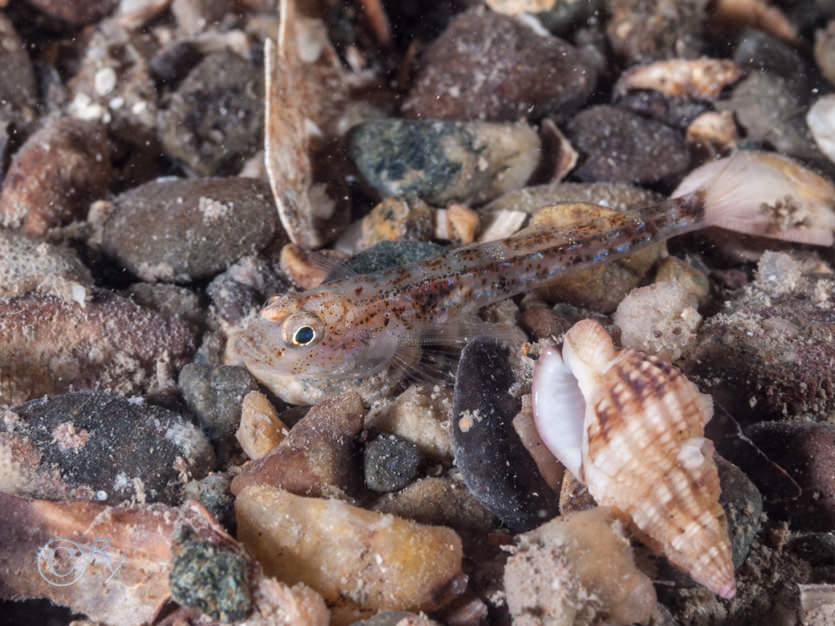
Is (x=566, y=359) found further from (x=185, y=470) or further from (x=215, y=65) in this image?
(x=215, y=65)

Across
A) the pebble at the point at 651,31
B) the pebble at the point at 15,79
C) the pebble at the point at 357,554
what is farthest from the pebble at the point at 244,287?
the pebble at the point at 651,31

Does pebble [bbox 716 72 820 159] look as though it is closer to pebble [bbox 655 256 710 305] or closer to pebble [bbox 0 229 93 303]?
pebble [bbox 655 256 710 305]

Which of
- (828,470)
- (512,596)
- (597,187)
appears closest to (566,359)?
(512,596)

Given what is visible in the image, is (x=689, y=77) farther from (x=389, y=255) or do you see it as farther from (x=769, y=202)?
(x=389, y=255)

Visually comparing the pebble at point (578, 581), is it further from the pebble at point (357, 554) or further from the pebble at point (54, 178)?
the pebble at point (54, 178)

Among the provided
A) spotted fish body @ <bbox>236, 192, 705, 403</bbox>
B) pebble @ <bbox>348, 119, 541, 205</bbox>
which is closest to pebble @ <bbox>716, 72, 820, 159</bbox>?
spotted fish body @ <bbox>236, 192, 705, 403</bbox>
